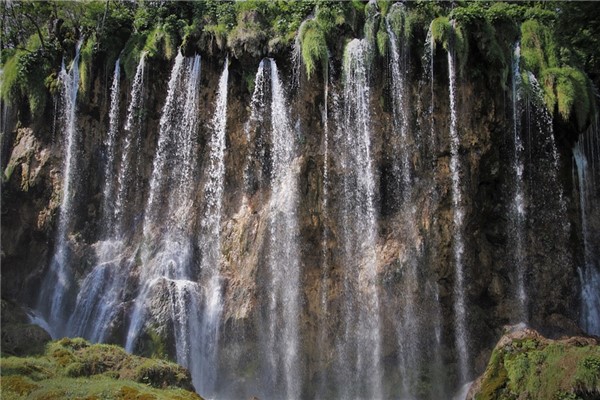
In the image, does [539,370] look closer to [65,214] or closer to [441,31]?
[441,31]

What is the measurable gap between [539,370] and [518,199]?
8.42m

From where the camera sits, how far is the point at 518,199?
18938mm

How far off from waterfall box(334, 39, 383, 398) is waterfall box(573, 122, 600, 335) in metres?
6.30

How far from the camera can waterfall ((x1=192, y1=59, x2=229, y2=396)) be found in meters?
17.7

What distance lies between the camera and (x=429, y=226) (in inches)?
717

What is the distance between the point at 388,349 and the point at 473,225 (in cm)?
440

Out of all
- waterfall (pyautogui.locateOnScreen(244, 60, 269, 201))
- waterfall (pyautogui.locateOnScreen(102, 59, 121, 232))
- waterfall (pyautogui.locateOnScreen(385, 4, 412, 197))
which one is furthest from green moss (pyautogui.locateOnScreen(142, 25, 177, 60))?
waterfall (pyautogui.locateOnScreen(385, 4, 412, 197))

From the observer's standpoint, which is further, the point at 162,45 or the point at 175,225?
the point at 162,45

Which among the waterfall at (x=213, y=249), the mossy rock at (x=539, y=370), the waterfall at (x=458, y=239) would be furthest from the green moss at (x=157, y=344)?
the mossy rock at (x=539, y=370)

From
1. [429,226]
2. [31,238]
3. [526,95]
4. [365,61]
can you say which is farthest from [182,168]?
[526,95]

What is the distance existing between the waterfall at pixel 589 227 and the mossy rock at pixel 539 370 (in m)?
6.27

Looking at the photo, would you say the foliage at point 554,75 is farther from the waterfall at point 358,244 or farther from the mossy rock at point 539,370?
the mossy rock at point 539,370

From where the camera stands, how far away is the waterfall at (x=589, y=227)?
723 inches

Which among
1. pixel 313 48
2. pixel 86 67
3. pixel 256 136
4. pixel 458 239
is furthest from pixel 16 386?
pixel 86 67
